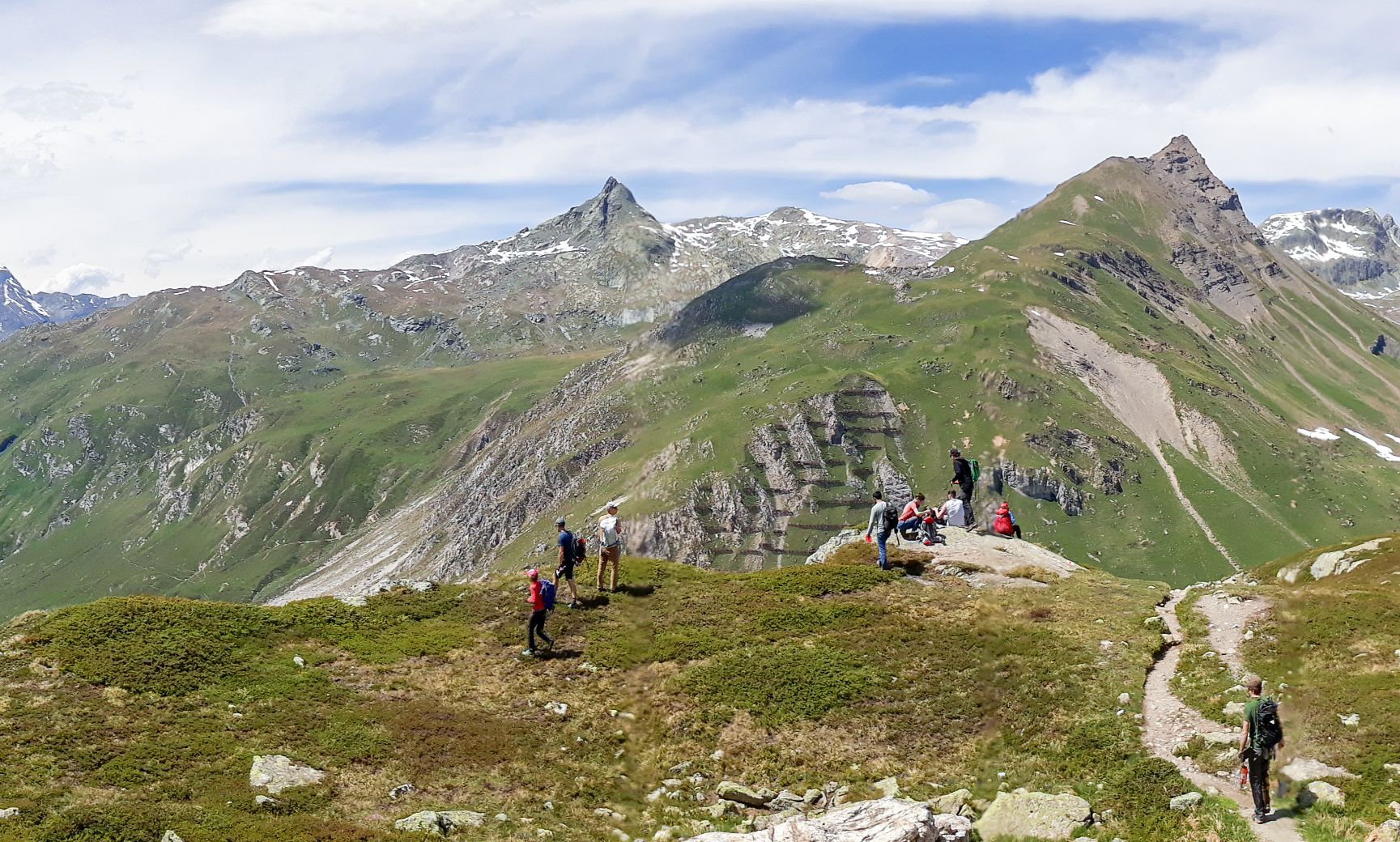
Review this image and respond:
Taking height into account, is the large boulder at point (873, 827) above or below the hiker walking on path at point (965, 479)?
below

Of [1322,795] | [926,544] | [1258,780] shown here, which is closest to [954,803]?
[1258,780]

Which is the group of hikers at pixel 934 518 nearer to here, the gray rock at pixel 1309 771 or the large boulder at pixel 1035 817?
the large boulder at pixel 1035 817

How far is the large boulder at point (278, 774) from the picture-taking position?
2556 centimetres

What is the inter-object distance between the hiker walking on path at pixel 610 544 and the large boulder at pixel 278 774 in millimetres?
17828

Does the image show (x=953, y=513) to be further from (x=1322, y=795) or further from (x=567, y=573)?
(x=1322, y=795)

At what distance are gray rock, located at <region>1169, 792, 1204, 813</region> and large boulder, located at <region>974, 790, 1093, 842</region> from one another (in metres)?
2.28

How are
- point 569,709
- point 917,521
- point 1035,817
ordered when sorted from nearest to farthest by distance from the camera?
point 1035,817 < point 569,709 < point 917,521

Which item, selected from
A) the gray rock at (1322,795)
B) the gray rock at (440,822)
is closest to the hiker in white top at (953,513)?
the gray rock at (1322,795)

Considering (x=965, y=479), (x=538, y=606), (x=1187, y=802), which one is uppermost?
(x=965, y=479)

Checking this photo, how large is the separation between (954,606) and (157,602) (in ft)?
132

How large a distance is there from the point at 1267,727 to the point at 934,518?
1320 inches

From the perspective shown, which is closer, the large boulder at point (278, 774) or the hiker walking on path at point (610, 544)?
the large boulder at point (278, 774)

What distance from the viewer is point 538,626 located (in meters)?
38.6

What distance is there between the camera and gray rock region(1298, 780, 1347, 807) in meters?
21.9
